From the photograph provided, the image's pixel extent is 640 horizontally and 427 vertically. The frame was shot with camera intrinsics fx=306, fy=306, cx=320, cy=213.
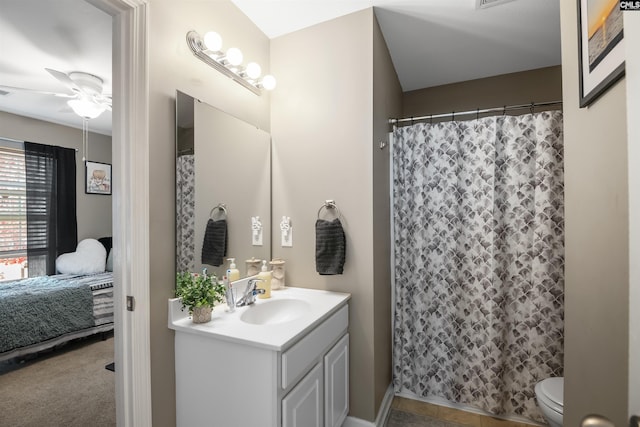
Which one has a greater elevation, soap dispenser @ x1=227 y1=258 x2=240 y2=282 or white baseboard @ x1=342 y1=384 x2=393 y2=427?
soap dispenser @ x1=227 y1=258 x2=240 y2=282

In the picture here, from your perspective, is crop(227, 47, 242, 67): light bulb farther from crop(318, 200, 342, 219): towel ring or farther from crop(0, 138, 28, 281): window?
crop(0, 138, 28, 281): window

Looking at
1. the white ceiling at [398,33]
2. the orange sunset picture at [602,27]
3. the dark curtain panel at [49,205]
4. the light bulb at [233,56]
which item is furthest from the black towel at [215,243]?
the dark curtain panel at [49,205]

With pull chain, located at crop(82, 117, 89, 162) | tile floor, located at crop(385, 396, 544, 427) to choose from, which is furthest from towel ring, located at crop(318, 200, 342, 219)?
pull chain, located at crop(82, 117, 89, 162)

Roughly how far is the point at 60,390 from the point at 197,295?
2047mm

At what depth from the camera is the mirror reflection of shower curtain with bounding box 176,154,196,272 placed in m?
1.38

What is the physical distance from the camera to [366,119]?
180 centimetres

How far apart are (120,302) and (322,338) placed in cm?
89

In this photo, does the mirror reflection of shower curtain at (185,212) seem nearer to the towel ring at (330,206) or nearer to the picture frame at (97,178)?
the towel ring at (330,206)

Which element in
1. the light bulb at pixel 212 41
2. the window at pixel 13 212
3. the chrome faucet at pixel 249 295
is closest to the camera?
the light bulb at pixel 212 41

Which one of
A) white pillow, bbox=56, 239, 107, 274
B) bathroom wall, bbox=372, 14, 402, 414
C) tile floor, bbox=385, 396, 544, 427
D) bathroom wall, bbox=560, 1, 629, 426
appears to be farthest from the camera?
white pillow, bbox=56, 239, 107, 274

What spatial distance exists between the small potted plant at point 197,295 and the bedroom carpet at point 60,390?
139 cm

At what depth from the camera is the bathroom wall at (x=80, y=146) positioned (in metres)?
3.61

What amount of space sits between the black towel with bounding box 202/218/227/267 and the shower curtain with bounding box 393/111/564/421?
1234mm

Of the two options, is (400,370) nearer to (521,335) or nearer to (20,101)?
Answer: (521,335)
